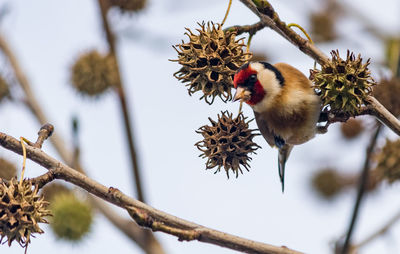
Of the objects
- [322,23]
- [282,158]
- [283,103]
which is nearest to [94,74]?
[282,158]

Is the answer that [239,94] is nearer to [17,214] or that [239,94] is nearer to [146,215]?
[146,215]

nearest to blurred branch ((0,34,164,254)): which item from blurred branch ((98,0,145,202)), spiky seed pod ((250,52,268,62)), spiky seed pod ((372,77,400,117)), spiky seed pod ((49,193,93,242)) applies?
spiky seed pod ((49,193,93,242))

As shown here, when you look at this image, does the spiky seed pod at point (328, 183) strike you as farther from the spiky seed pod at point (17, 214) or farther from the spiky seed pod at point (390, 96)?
the spiky seed pod at point (17, 214)

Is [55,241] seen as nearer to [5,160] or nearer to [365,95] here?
[5,160]

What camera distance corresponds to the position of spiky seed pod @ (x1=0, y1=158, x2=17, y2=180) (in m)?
3.55

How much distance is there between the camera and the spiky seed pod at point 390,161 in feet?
12.6

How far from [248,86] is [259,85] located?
20 centimetres

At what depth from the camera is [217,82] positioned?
248cm

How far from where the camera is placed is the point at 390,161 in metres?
3.85

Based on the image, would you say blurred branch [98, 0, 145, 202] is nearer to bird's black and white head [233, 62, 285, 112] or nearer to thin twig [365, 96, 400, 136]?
bird's black and white head [233, 62, 285, 112]

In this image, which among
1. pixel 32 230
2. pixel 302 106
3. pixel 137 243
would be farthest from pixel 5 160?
pixel 302 106

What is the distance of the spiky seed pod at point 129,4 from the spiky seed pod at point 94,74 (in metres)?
0.43

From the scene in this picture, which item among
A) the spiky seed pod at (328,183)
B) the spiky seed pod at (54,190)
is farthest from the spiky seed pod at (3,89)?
the spiky seed pod at (328,183)

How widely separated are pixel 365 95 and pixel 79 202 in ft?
8.74
